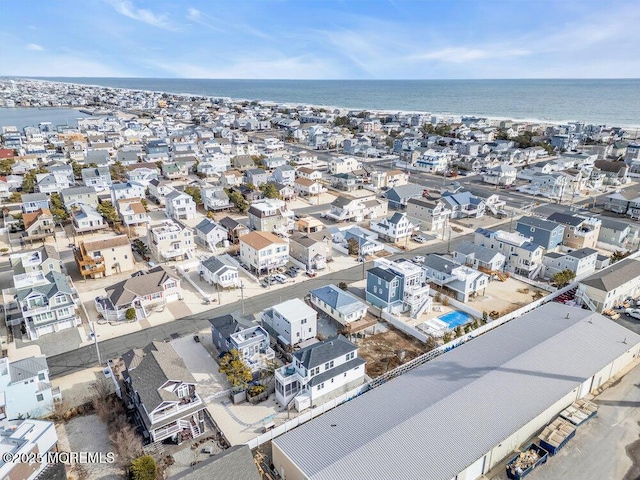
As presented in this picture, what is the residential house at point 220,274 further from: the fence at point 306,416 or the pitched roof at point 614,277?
the pitched roof at point 614,277

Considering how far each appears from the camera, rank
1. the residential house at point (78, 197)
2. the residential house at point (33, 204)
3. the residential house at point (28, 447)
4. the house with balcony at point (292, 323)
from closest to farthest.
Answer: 1. the residential house at point (28, 447)
2. the house with balcony at point (292, 323)
3. the residential house at point (33, 204)
4. the residential house at point (78, 197)

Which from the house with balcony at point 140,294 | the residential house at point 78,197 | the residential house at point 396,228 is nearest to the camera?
the house with balcony at point 140,294

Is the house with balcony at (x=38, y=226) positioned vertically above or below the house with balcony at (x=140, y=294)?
above

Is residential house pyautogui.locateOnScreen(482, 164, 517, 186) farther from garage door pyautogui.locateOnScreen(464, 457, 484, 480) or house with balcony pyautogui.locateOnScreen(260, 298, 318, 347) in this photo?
garage door pyautogui.locateOnScreen(464, 457, 484, 480)

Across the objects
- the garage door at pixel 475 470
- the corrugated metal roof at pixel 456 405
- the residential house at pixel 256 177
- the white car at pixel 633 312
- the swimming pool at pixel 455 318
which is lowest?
the garage door at pixel 475 470

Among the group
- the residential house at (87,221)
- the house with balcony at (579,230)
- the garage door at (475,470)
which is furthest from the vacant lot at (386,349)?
the residential house at (87,221)

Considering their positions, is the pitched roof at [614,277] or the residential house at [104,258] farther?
the residential house at [104,258]

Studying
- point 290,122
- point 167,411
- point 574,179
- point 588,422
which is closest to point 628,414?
point 588,422
